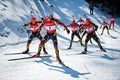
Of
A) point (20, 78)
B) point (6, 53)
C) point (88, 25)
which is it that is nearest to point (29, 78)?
point (20, 78)

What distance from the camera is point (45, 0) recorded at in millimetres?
33094

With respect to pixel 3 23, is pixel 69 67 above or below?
below

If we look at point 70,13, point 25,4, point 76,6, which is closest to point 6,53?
point 25,4

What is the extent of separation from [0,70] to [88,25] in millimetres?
6679

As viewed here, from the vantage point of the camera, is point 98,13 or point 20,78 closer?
point 20,78

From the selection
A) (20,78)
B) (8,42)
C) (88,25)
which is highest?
(88,25)

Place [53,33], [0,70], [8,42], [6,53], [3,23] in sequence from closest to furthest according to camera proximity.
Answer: [0,70] → [53,33] → [6,53] → [8,42] → [3,23]

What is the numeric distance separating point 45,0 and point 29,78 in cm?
2396

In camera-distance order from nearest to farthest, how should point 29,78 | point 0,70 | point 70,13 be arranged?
point 29,78 < point 0,70 < point 70,13

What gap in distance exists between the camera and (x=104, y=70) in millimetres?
11422

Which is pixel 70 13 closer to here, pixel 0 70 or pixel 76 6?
pixel 76 6

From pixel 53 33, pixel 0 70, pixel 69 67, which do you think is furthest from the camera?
pixel 53 33

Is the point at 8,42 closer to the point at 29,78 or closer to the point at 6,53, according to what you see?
the point at 6,53

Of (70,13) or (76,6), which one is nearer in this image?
(70,13)
